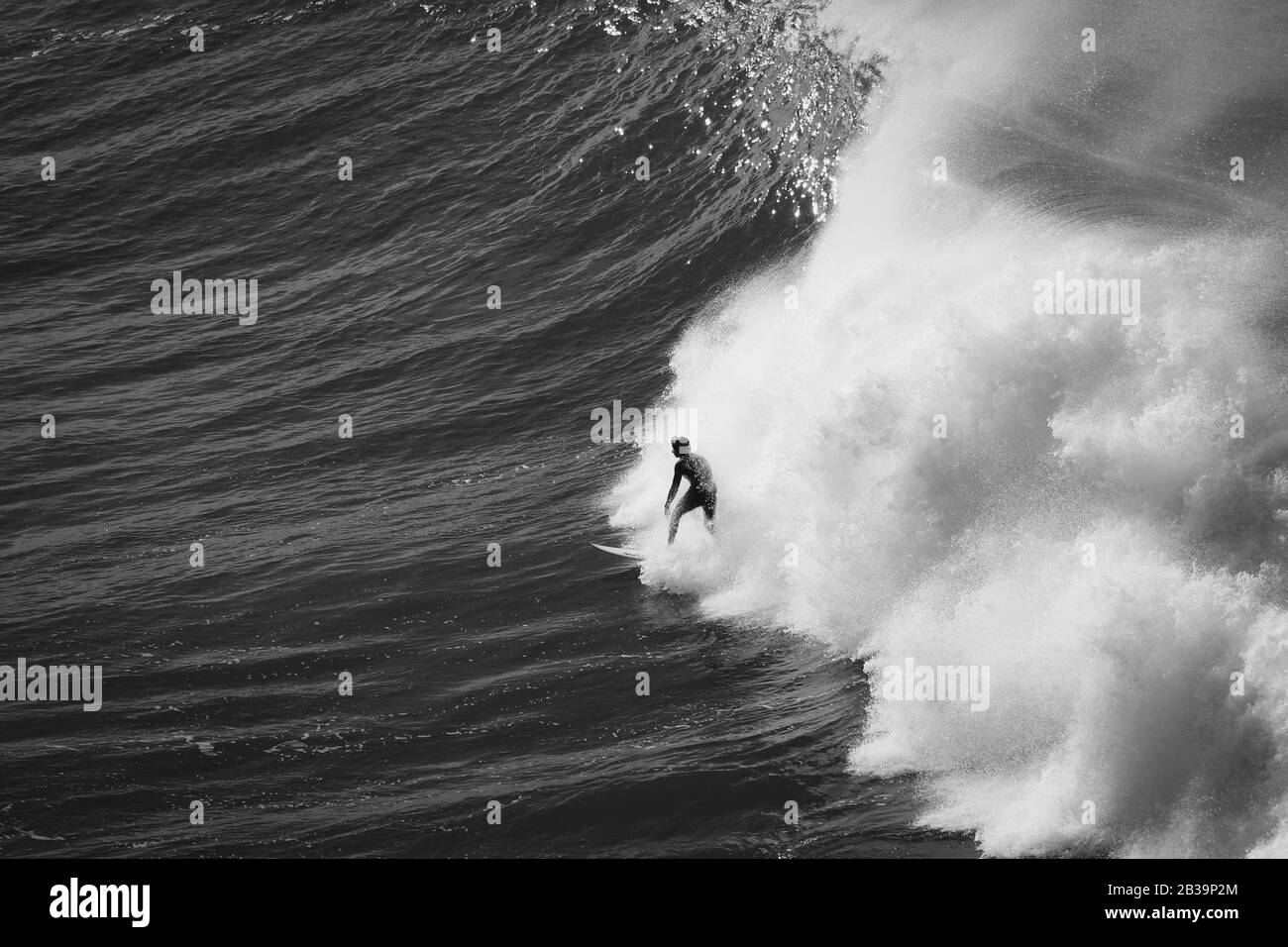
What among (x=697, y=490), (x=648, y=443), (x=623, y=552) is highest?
(x=648, y=443)

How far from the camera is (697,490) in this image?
14641 mm

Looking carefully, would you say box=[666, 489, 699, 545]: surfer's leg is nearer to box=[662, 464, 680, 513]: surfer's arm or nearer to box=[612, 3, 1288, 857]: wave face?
box=[662, 464, 680, 513]: surfer's arm

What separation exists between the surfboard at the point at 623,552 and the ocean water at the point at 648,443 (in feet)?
0.83

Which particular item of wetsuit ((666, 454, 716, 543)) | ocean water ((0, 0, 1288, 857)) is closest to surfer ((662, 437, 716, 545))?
wetsuit ((666, 454, 716, 543))

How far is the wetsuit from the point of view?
1461cm

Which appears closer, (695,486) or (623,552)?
(695,486)

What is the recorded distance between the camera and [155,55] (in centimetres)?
2827

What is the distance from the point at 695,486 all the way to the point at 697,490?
0.06m

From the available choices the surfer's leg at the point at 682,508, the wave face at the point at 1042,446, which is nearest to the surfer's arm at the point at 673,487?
the surfer's leg at the point at 682,508

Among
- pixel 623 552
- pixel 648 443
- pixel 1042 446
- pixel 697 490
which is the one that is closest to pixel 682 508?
pixel 697 490

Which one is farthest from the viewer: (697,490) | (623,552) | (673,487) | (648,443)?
(648,443)

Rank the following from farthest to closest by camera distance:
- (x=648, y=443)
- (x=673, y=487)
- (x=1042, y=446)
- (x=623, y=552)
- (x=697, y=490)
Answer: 1. (x=648, y=443)
2. (x=623, y=552)
3. (x=673, y=487)
4. (x=697, y=490)
5. (x=1042, y=446)

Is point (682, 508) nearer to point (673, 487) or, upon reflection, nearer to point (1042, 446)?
point (673, 487)
